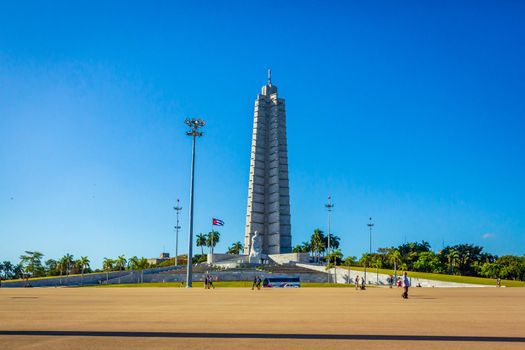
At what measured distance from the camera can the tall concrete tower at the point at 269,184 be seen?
290ft

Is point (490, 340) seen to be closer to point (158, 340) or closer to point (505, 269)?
point (158, 340)

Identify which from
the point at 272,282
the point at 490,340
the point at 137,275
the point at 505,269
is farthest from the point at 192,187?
the point at 505,269

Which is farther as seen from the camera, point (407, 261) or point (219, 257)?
point (407, 261)

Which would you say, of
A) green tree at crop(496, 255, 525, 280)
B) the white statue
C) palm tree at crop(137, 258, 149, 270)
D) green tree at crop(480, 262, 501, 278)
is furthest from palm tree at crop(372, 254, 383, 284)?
palm tree at crop(137, 258, 149, 270)

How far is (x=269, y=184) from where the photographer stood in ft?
296

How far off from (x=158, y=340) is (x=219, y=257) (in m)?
76.7

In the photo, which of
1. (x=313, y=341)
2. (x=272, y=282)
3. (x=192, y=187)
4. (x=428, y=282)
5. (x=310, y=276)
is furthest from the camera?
(x=310, y=276)

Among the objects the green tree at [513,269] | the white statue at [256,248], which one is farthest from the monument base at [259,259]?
the green tree at [513,269]

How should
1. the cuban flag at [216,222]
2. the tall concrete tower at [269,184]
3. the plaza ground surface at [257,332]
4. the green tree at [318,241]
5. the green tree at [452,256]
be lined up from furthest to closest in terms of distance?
the green tree at [318,241] < the green tree at [452,256] < the tall concrete tower at [269,184] < the cuban flag at [216,222] < the plaza ground surface at [257,332]

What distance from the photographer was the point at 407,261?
9744 centimetres

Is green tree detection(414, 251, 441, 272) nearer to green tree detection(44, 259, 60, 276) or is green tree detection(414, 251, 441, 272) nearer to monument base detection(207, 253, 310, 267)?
monument base detection(207, 253, 310, 267)

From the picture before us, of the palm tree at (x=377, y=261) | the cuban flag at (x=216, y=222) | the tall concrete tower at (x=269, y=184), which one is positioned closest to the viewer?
the cuban flag at (x=216, y=222)

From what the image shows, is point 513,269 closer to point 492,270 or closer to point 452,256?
point 492,270

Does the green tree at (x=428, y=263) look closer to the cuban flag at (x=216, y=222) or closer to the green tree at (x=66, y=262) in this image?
the cuban flag at (x=216, y=222)
